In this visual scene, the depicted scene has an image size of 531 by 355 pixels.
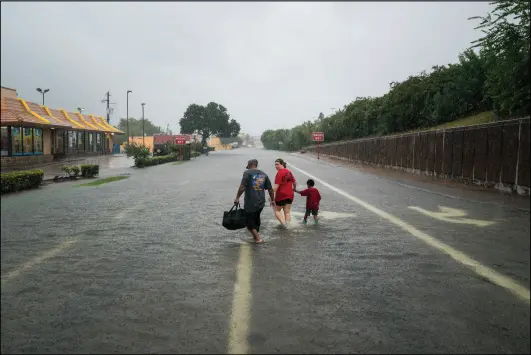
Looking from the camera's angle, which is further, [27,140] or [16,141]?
[27,140]

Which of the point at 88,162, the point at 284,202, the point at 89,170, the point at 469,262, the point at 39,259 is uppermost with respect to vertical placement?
the point at 284,202

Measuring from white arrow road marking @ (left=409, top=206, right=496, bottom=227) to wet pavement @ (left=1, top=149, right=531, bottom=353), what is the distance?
7 centimetres

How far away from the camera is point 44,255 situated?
701cm

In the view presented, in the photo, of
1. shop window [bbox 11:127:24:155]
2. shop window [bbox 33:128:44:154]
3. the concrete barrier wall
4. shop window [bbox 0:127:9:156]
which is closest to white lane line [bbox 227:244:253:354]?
the concrete barrier wall

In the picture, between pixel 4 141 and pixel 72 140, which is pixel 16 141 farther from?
pixel 72 140

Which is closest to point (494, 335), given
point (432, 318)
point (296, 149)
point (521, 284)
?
point (432, 318)

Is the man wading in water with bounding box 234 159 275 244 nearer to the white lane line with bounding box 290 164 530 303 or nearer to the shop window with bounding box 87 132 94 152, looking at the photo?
the white lane line with bounding box 290 164 530 303

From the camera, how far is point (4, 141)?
31828 mm

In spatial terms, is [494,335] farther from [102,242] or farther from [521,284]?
[102,242]

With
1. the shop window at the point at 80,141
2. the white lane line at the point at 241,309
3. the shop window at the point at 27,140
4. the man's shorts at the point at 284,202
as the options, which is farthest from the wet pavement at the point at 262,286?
the shop window at the point at 80,141

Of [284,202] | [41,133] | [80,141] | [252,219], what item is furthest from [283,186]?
[80,141]

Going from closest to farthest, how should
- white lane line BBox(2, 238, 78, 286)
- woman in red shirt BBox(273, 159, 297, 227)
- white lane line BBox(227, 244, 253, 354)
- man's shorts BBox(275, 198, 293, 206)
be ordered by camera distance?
white lane line BBox(227, 244, 253, 354) < white lane line BBox(2, 238, 78, 286) < woman in red shirt BBox(273, 159, 297, 227) < man's shorts BBox(275, 198, 293, 206)

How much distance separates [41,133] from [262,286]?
3946 cm

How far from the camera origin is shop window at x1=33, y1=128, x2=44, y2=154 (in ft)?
123
